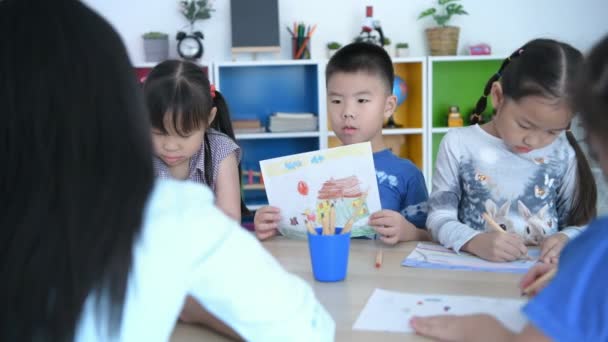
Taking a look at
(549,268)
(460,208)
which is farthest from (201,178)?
(549,268)

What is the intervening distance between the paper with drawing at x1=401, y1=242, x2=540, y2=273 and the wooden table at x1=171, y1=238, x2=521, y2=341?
0.03 meters

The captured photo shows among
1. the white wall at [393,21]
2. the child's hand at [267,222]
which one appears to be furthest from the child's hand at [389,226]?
the white wall at [393,21]

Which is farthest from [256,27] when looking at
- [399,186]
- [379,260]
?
[379,260]

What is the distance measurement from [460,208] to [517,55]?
414mm

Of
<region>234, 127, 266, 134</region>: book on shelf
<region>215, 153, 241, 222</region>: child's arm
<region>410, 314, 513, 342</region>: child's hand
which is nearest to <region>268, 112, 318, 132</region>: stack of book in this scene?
<region>234, 127, 266, 134</region>: book on shelf

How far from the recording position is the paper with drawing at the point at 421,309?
2.98 feet

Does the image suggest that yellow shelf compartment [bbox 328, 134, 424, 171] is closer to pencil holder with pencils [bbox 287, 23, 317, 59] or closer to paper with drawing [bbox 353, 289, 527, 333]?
pencil holder with pencils [bbox 287, 23, 317, 59]

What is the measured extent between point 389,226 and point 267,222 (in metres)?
0.30

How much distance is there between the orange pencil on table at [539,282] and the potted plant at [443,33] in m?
3.06

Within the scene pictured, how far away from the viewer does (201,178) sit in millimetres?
1858

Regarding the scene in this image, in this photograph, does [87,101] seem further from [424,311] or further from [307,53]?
[307,53]

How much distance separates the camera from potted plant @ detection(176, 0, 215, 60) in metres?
3.85

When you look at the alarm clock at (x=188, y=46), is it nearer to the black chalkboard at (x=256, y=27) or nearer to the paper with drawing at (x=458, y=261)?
the black chalkboard at (x=256, y=27)

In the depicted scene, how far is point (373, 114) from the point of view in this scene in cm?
192
